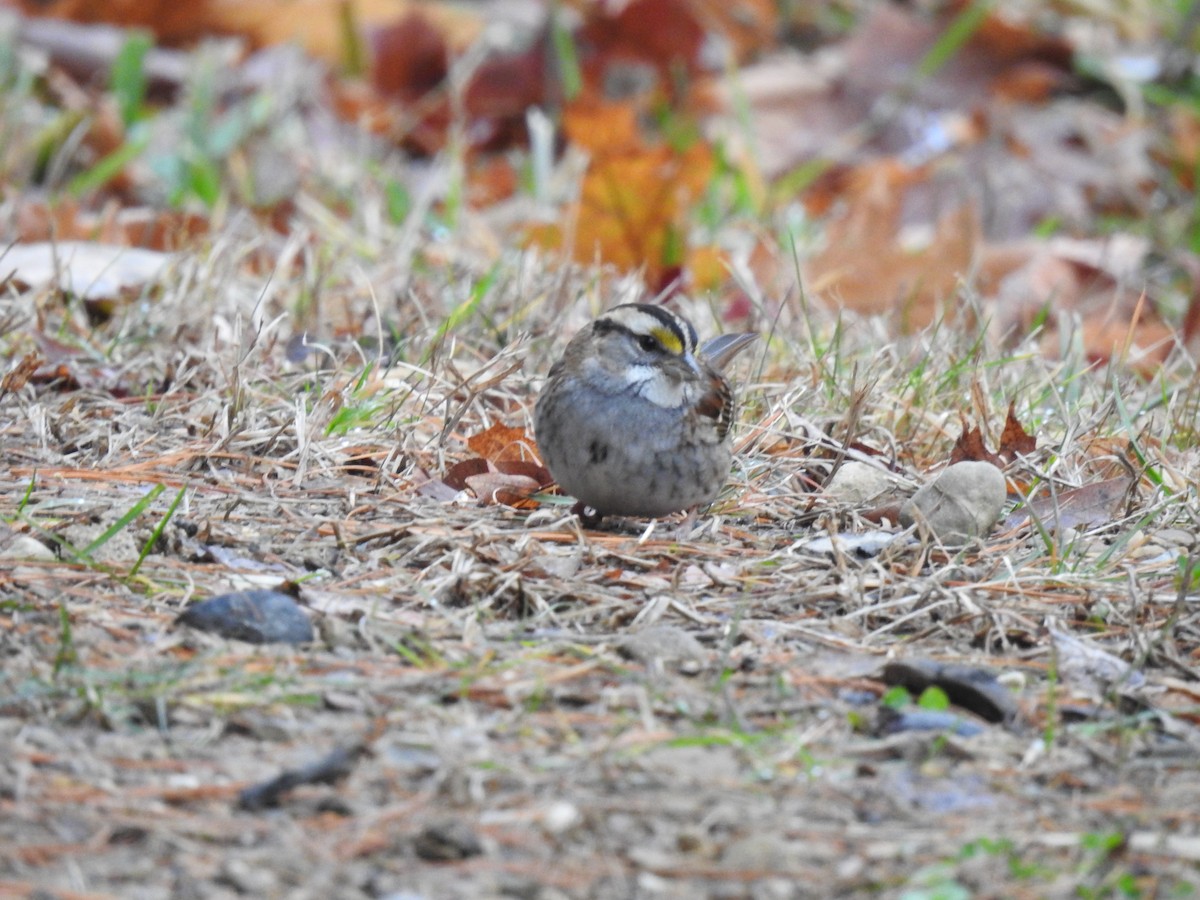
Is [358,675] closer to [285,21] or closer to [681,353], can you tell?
[681,353]

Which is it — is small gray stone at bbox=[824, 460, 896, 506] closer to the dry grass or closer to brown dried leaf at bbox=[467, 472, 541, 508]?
the dry grass

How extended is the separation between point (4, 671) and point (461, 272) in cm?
290

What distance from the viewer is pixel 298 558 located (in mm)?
3592

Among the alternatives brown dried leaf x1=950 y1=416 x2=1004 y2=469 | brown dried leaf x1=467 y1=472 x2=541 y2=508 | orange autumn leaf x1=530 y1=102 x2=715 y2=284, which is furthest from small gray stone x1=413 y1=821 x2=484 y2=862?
orange autumn leaf x1=530 y1=102 x2=715 y2=284

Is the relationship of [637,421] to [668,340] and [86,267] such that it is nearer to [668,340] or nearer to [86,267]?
[668,340]

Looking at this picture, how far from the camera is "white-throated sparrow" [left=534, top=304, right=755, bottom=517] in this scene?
12.5ft

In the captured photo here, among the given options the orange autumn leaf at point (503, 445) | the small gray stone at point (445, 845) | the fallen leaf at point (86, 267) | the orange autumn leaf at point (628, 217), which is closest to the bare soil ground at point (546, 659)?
the small gray stone at point (445, 845)

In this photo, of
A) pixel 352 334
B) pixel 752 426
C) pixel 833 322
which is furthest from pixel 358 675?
pixel 833 322

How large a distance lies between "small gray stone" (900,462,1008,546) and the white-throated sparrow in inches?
19.1

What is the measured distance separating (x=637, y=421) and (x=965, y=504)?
30.2 inches

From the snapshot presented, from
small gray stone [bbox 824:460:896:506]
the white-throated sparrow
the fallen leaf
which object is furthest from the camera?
the fallen leaf

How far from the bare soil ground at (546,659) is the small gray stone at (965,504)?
76mm

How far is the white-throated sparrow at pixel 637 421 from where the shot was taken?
380 centimetres

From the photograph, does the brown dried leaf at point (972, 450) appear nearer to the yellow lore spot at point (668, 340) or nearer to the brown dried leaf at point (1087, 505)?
the brown dried leaf at point (1087, 505)
